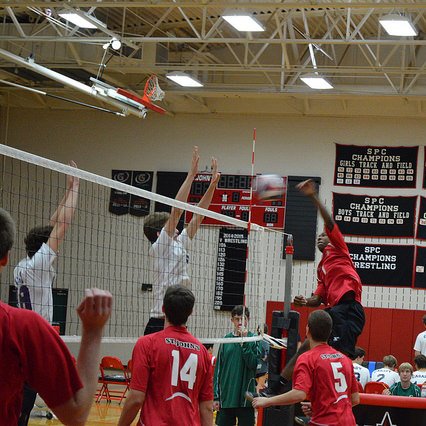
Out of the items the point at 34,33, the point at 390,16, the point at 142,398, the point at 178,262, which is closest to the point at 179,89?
the point at 34,33

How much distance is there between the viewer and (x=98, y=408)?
16562 mm

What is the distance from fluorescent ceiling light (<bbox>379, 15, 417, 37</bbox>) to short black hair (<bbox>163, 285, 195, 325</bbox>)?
32.9 feet

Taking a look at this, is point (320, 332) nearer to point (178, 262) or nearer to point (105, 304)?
point (178, 262)

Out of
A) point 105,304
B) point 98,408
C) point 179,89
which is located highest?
point 179,89

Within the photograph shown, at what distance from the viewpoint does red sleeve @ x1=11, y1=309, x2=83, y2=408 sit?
254 cm

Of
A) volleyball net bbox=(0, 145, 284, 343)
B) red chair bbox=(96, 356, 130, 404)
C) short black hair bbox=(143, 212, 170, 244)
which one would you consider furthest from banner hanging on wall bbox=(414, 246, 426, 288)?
short black hair bbox=(143, 212, 170, 244)

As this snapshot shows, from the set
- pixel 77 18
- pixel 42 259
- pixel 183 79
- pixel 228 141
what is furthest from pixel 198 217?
pixel 228 141

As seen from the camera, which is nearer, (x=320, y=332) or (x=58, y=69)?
(x=320, y=332)

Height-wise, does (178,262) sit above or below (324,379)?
above

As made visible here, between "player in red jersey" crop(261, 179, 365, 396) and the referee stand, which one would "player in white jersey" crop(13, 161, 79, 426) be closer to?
"player in red jersey" crop(261, 179, 365, 396)

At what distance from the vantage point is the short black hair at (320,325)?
7.00 meters

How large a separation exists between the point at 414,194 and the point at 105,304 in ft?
58.1

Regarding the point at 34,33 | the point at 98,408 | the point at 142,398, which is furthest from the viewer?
the point at 34,33

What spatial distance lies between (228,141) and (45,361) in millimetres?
18922
